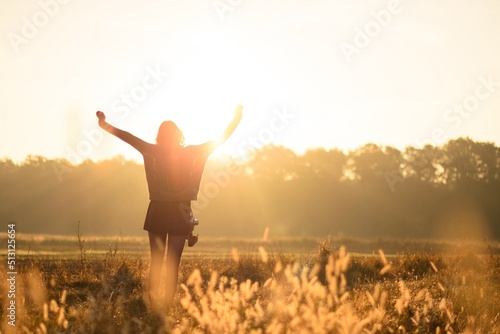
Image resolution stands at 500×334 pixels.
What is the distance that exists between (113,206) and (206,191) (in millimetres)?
10822

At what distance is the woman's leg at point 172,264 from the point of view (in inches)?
314

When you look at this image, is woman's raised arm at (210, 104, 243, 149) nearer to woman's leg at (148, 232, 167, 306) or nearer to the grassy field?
woman's leg at (148, 232, 167, 306)

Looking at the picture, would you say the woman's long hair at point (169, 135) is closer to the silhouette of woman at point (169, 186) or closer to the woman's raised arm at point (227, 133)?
the silhouette of woman at point (169, 186)

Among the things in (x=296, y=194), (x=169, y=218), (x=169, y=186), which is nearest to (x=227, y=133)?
(x=169, y=186)

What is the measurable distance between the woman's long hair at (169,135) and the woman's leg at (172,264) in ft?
4.11

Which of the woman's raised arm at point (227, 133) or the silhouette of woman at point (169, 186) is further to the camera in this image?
the woman's raised arm at point (227, 133)

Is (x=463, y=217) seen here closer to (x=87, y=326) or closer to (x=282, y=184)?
(x=282, y=184)

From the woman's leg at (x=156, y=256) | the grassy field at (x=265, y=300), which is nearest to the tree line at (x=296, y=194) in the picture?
the grassy field at (x=265, y=300)

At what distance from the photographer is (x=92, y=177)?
70875 mm

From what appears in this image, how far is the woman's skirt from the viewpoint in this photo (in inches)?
315

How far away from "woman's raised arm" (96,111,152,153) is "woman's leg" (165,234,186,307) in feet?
4.21

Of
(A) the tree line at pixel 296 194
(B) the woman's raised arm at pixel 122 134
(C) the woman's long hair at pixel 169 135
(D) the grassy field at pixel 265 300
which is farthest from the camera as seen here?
(A) the tree line at pixel 296 194

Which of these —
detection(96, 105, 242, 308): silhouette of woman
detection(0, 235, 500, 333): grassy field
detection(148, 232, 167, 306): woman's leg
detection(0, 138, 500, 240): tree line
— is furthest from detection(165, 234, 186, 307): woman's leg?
detection(0, 138, 500, 240): tree line

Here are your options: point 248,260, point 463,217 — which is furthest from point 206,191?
point 248,260
